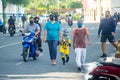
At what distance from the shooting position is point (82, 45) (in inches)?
689

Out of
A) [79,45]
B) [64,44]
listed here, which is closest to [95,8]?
[64,44]

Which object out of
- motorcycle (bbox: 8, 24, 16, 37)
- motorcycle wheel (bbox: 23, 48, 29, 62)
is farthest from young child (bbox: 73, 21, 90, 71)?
motorcycle (bbox: 8, 24, 16, 37)

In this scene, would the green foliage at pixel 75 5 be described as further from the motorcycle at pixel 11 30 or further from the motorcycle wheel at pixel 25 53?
the motorcycle wheel at pixel 25 53

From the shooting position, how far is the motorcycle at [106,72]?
10094 mm

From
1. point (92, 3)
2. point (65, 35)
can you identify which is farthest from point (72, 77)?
point (92, 3)

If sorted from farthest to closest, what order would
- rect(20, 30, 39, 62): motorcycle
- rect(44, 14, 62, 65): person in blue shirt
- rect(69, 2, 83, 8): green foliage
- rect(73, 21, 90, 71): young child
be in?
rect(69, 2, 83, 8): green foliage < rect(20, 30, 39, 62): motorcycle < rect(44, 14, 62, 65): person in blue shirt < rect(73, 21, 90, 71): young child

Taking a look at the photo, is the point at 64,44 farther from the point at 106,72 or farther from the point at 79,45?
the point at 106,72

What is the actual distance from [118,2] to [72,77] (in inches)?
2751

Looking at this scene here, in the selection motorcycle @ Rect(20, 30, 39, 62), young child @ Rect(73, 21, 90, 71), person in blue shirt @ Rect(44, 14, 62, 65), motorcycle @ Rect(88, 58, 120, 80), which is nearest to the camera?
motorcycle @ Rect(88, 58, 120, 80)

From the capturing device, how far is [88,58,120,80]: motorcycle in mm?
10094

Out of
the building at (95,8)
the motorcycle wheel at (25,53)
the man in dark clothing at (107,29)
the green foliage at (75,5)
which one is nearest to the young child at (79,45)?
the motorcycle wheel at (25,53)

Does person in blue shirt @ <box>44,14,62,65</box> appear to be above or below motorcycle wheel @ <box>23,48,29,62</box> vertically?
above

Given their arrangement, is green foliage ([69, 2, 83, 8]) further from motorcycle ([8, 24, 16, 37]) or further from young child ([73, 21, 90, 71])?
young child ([73, 21, 90, 71])

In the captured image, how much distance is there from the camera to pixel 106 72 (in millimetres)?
10102
